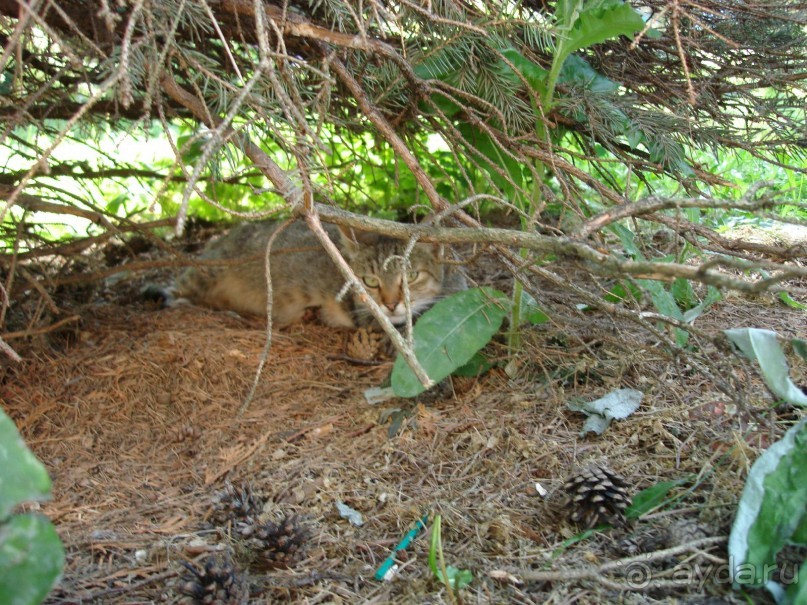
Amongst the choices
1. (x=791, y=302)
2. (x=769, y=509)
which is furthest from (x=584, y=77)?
(x=769, y=509)

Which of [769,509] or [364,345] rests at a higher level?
[769,509]

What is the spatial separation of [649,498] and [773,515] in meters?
0.39

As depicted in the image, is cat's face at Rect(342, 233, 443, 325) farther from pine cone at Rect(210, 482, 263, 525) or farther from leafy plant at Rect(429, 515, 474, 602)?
leafy plant at Rect(429, 515, 474, 602)

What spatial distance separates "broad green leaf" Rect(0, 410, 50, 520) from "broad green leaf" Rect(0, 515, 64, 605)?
1.7 inches

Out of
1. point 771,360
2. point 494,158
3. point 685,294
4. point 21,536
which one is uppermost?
point 494,158

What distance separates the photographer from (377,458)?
2.67m

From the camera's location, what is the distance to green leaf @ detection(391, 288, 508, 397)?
9.03 ft

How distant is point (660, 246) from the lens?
155 inches

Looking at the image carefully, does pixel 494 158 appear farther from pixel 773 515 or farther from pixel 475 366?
pixel 773 515

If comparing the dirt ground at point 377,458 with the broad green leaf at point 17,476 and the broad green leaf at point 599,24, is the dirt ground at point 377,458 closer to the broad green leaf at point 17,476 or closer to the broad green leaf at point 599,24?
the broad green leaf at point 17,476

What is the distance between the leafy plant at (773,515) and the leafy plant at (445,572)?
2.35 ft

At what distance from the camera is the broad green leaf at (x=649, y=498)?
209 cm

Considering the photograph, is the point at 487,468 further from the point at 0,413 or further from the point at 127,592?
the point at 0,413

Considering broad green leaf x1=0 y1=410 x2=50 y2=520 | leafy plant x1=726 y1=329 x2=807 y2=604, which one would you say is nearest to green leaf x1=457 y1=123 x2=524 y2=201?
leafy plant x1=726 y1=329 x2=807 y2=604
